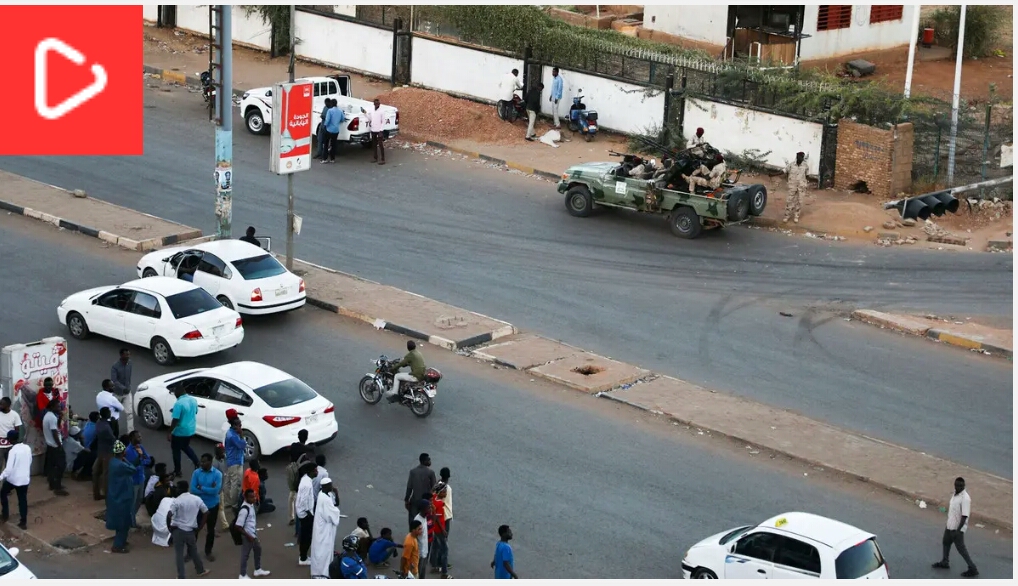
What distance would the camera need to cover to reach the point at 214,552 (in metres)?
17.8

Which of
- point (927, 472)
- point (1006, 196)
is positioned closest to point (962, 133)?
point (1006, 196)

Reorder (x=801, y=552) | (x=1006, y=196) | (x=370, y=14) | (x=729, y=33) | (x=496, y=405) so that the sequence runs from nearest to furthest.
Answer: (x=801, y=552), (x=496, y=405), (x=1006, y=196), (x=370, y=14), (x=729, y=33)

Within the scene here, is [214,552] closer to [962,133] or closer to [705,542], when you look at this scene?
[705,542]

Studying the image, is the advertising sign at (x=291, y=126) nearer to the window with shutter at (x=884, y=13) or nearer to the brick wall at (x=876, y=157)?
the brick wall at (x=876, y=157)

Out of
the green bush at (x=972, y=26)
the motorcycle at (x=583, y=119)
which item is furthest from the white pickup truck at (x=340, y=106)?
the green bush at (x=972, y=26)

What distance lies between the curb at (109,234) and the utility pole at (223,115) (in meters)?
1.34

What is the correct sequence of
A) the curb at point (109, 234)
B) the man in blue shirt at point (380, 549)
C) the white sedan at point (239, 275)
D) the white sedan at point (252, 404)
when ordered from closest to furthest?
the man in blue shirt at point (380, 549)
the white sedan at point (252, 404)
the white sedan at point (239, 275)
the curb at point (109, 234)

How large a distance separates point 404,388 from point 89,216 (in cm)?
1141

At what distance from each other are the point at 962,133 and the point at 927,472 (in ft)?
50.2

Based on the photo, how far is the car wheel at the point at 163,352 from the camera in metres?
23.1

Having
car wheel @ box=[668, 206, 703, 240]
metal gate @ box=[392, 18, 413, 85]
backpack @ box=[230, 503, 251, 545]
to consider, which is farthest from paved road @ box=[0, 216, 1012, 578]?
metal gate @ box=[392, 18, 413, 85]

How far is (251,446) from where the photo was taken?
20.1 m

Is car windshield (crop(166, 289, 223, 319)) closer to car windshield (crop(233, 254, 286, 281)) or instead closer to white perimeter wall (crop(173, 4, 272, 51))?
car windshield (crop(233, 254, 286, 281))

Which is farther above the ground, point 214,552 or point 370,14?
point 370,14
